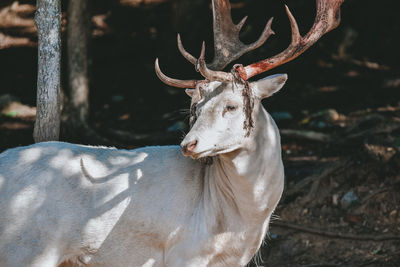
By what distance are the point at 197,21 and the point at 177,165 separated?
271 inches

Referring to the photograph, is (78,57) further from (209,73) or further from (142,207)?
(209,73)

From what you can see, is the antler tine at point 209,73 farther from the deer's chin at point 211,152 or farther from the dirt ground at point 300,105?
the dirt ground at point 300,105

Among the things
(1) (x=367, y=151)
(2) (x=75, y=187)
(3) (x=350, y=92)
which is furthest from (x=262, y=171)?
(3) (x=350, y=92)

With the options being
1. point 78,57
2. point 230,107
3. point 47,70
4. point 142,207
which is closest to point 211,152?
point 230,107

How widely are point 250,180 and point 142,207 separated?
33.8 inches

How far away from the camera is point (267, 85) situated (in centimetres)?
396

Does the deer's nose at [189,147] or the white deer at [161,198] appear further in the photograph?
the white deer at [161,198]

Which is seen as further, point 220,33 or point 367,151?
point 367,151

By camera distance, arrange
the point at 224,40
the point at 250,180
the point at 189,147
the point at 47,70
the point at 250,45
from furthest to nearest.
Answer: the point at 47,70
the point at 224,40
the point at 250,45
the point at 250,180
the point at 189,147

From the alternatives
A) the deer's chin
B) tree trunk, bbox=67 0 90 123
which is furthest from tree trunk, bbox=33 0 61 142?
tree trunk, bbox=67 0 90 123

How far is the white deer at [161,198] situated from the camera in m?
3.97

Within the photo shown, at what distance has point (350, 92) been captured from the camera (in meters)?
9.67

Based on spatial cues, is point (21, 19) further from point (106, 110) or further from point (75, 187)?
point (75, 187)

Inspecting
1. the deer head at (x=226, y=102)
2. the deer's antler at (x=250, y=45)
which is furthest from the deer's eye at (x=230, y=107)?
the deer's antler at (x=250, y=45)
